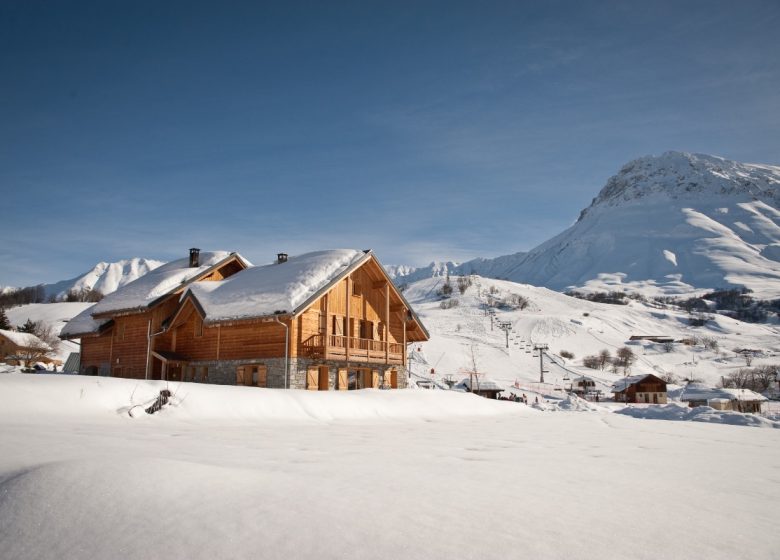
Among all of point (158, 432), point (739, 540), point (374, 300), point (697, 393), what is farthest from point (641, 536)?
point (697, 393)

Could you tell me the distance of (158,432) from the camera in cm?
929

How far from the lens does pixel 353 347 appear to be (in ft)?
91.2

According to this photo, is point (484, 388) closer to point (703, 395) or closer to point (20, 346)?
point (703, 395)

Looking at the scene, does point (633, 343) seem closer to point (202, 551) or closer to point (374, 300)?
point (374, 300)

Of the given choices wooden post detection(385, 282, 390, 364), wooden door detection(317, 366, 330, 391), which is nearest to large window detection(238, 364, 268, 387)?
wooden door detection(317, 366, 330, 391)

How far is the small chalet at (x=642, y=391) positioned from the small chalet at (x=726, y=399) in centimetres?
543

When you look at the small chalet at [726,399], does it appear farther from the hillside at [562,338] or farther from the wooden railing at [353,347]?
the wooden railing at [353,347]

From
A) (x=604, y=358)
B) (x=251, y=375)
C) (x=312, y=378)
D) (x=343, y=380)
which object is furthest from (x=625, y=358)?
(x=251, y=375)

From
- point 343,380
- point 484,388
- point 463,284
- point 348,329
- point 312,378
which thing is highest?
point 463,284

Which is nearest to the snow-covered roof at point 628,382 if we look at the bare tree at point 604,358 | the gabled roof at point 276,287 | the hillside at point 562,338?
the hillside at point 562,338

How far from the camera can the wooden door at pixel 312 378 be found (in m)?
25.5

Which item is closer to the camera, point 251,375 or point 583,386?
point 251,375

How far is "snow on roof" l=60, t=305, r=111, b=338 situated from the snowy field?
2347 centimetres

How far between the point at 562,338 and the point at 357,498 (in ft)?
342
